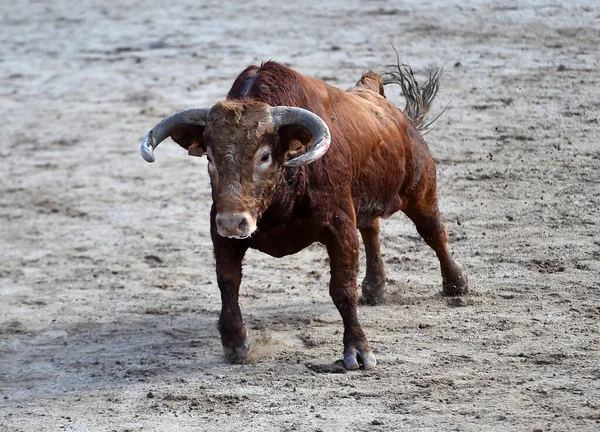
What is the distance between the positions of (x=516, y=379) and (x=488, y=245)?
2.73 m

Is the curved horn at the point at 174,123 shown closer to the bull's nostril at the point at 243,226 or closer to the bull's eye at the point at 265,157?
the bull's eye at the point at 265,157

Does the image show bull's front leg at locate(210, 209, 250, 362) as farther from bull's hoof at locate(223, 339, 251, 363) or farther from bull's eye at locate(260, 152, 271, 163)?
bull's eye at locate(260, 152, 271, 163)

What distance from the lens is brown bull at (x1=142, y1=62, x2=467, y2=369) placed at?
20.7 ft

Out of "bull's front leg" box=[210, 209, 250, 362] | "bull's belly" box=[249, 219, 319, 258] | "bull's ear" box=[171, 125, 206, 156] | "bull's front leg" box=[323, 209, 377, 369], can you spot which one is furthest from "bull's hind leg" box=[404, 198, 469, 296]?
"bull's ear" box=[171, 125, 206, 156]

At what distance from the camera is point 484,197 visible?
977 cm

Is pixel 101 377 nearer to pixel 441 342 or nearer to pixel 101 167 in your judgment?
pixel 441 342

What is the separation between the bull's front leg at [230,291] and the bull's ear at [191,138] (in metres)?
0.45

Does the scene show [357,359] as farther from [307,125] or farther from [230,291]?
[307,125]

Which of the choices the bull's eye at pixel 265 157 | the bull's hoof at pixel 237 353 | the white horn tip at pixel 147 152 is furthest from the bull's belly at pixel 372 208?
the white horn tip at pixel 147 152

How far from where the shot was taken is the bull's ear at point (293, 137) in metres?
6.47

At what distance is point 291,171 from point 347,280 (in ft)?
2.44

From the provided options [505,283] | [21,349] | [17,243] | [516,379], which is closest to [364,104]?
[505,283]

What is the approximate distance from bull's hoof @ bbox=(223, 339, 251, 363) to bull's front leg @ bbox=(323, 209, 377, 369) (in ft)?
2.01

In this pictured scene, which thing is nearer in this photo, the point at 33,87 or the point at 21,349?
the point at 21,349
